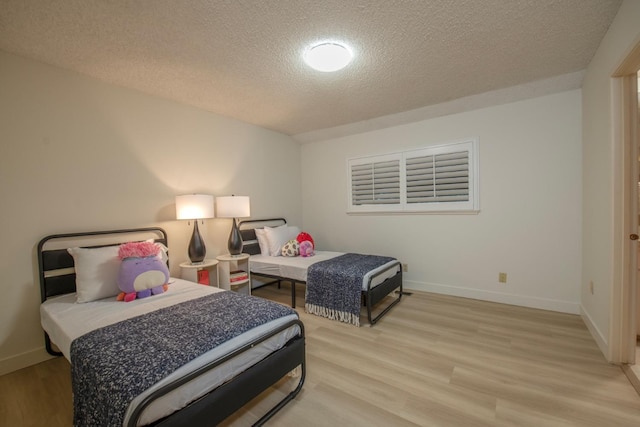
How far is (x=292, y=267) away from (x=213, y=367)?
76.7 inches

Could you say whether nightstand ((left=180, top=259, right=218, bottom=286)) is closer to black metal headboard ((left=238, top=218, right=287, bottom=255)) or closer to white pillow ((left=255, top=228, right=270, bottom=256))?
black metal headboard ((left=238, top=218, right=287, bottom=255))

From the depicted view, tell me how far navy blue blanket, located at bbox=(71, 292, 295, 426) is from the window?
2664mm

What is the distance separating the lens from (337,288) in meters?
2.86

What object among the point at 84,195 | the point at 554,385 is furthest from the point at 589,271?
the point at 84,195

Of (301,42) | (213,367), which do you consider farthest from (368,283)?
(301,42)

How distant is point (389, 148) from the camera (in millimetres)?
3975

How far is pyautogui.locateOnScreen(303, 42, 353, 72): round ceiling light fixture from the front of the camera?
208cm

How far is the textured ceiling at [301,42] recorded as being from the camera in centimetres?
171

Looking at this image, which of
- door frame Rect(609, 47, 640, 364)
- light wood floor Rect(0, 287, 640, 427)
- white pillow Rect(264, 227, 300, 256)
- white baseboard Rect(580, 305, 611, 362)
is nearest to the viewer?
light wood floor Rect(0, 287, 640, 427)

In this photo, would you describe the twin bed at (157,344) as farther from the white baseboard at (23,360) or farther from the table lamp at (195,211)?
the table lamp at (195,211)

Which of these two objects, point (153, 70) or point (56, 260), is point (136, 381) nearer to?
point (56, 260)

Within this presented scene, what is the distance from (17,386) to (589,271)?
4861 mm

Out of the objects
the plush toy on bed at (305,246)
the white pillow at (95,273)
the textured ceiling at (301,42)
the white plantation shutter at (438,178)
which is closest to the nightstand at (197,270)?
the white pillow at (95,273)

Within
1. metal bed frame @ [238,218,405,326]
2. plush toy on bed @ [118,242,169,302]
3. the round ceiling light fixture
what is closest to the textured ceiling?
the round ceiling light fixture
